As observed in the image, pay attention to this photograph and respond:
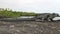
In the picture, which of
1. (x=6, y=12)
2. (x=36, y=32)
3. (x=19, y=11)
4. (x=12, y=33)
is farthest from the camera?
(x=19, y=11)

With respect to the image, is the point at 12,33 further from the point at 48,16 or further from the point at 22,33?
the point at 48,16

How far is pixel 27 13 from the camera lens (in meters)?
3.89

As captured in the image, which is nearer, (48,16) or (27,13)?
(48,16)

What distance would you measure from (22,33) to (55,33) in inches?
16.9

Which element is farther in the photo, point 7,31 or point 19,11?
point 19,11

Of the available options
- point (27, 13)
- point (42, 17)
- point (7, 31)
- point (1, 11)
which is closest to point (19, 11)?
point (27, 13)

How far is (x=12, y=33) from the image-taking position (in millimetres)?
1841

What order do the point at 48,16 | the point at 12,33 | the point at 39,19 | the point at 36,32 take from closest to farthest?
the point at 12,33, the point at 36,32, the point at 39,19, the point at 48,16

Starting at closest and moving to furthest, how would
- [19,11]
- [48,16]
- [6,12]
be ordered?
[48,16] < [6,12] < [19,11]

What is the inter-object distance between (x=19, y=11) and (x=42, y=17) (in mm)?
836

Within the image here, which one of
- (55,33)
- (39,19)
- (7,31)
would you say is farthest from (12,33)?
(39,19)

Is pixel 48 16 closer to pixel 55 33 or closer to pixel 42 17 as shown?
pixel 42 17

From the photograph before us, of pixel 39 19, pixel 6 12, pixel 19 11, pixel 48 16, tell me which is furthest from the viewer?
pixel 19 11

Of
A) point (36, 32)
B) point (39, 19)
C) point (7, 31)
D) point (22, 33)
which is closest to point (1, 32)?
point (7, 31)
